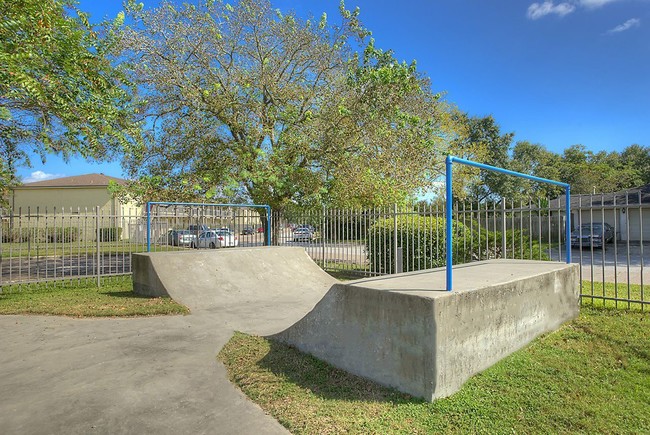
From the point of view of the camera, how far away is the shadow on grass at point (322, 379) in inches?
138

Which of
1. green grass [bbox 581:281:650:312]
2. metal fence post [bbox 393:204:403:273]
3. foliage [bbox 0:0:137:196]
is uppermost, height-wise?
foliage [bbox 0:0:137:196]

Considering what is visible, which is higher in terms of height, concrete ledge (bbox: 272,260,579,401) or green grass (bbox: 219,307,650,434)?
concrete ledge (bbox: 272,260,579,401)

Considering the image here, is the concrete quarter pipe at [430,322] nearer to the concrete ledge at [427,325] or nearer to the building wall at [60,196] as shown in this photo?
the concrete ledge at [427,325]

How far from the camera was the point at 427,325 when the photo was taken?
130 inches

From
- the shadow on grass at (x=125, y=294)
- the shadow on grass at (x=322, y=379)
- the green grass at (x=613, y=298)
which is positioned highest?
the green grass at (x=613, y=298)

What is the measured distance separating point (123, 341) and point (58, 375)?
1.17 m

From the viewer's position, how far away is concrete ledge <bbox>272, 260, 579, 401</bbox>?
11.0 feet

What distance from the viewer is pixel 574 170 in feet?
133

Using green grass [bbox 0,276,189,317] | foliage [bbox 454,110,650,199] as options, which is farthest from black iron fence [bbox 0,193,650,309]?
foliage [bbox 454,110,650,199]

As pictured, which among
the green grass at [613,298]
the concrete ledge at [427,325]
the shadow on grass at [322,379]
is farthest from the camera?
the green grass at [613,298]

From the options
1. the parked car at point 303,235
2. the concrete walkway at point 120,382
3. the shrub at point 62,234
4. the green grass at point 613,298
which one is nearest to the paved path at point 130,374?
the concrete walkway at point 120,382

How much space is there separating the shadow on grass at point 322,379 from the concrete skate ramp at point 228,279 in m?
2.36

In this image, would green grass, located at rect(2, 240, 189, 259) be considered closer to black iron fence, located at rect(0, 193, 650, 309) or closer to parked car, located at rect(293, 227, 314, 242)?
black iron fence, located at rect(0, 193, 650, 309)

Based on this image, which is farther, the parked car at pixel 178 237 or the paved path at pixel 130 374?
the parked car at pixel 178 237
